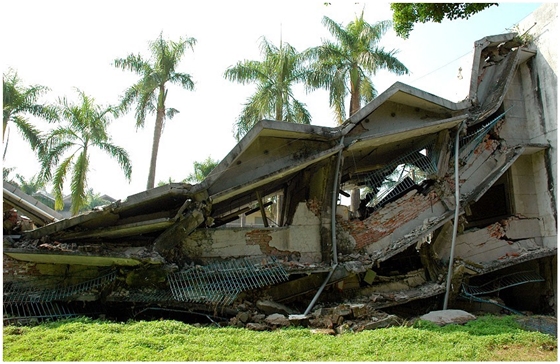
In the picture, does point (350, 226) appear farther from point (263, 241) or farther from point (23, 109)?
point (23, 109)

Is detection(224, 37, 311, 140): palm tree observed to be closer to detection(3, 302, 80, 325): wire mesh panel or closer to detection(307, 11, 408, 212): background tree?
detection(307, 11, 408, 212): background tree

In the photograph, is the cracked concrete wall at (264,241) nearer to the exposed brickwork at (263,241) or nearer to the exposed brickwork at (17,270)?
the exposed brickwork at (263,241)

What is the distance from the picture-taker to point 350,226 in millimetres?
11367

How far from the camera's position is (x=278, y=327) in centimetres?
792

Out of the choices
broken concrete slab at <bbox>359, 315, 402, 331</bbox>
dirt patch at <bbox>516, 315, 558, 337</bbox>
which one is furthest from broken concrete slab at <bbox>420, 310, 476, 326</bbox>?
dirt patch at <bbox>516, 315, 558, 337</bbox>

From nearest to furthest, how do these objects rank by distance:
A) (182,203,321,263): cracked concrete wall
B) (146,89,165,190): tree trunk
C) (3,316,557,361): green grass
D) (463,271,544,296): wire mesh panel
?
(3,316,557,361): green grass
(182,203,321,263): cracked concrete wall
(463,271,544,296): wire mesh panel
(146,89,165,190): tree trunk

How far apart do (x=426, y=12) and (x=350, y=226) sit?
18.2 ft

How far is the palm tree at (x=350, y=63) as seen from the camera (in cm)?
2158

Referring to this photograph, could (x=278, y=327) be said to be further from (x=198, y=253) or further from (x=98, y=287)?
(x=98, y=287)

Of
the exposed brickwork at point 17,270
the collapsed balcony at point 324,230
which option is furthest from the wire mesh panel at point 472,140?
the exposed brickwork at point 17,270

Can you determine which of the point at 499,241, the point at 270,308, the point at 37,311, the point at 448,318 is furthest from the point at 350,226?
the point at 37,311

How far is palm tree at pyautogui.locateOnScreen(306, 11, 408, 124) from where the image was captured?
21.6 metres

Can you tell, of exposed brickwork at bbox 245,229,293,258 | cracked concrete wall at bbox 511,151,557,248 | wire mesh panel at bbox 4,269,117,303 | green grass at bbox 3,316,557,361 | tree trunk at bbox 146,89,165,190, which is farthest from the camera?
tree trunk at bbox 146,89,165,190

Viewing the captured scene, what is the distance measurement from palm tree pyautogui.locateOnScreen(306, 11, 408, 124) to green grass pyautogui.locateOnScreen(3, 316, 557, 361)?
15.7m
